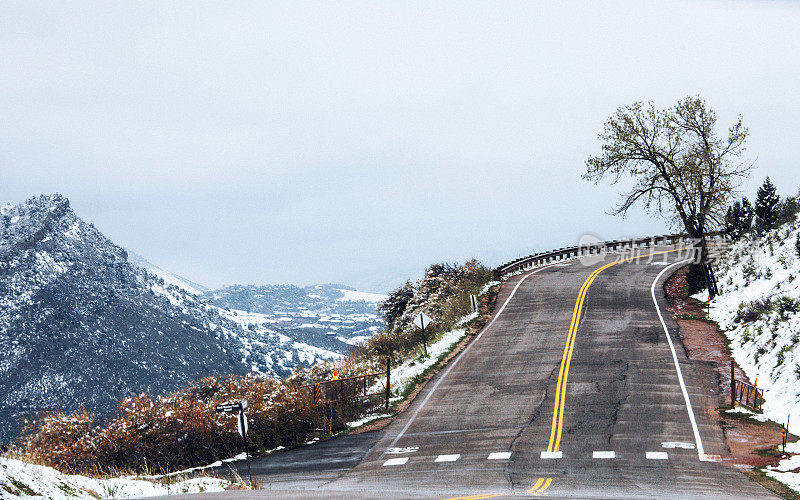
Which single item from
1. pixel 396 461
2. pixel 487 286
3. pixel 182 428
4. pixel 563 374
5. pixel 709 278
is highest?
pixel 487 286

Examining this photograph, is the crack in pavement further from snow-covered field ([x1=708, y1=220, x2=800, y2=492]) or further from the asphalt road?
snow-covered field ([x1=708, y1=220, x2=800, y2=492])

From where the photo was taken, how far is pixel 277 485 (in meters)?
16.5

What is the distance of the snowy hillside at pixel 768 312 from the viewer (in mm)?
22969

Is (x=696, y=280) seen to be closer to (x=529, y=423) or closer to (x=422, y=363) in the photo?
(x=422, y=363)

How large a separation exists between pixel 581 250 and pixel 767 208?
1866cm

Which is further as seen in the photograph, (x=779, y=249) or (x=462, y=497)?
(x=779, y=249)

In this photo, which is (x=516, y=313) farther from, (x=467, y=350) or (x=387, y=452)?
(x=387, y=452)

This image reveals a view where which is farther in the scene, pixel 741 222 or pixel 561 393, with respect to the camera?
pixel 741 222

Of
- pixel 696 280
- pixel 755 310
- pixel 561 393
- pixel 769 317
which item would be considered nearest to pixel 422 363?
pixel 561 393

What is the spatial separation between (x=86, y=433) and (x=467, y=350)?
642 inches

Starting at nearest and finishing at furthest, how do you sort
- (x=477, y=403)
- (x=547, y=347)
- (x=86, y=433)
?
(x=86, y=433), (x=477, y=403), (x=547, y=347)

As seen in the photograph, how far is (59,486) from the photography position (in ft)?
36.0

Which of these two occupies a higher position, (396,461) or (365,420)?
(365,420)

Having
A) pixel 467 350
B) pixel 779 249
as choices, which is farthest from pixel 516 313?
pixel 779 249
